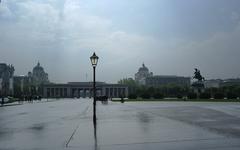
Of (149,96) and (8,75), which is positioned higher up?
(8,75)

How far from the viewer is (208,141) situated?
44.8ft

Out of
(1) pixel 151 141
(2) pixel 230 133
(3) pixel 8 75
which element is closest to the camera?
(1) pixel 151 141

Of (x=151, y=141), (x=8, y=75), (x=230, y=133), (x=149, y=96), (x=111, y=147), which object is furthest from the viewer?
(x=8, y=75)

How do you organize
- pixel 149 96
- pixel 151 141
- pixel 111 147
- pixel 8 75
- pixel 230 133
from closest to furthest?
pixel 111 147, pixel 151 141, pixel 230 133, pixel 149 96, pixel 8 75

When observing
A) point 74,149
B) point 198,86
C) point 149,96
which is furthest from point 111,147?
point 198,86

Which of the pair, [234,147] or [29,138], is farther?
[29,138]

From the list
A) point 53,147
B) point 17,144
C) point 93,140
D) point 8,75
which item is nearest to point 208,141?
point 93,140

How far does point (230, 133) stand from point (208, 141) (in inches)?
115

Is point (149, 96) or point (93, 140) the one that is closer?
point (93, 140)

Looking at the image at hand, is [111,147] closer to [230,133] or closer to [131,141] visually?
[131,141]

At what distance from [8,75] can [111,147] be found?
142508 mm

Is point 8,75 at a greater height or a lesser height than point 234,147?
greater

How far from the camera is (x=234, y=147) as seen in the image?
1212 centimetres

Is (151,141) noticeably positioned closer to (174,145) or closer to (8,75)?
(174,145)
